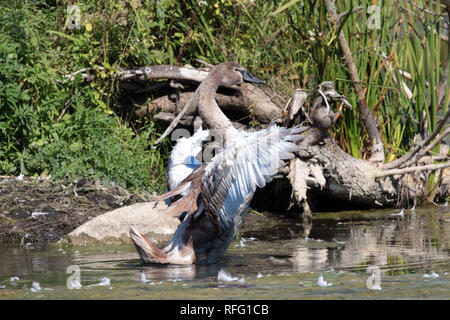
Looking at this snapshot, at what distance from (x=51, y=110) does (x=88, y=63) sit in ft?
2.89

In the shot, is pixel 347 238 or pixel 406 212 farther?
pixel 406 212

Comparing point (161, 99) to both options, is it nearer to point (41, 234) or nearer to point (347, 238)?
point (41, 234)

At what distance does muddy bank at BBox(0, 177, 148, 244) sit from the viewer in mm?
7258

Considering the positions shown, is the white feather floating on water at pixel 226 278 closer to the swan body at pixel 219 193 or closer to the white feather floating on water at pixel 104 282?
the swan body at pixel 219 193

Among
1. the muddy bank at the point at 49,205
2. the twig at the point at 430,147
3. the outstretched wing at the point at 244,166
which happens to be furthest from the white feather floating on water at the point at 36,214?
the twig at the point at 430,147

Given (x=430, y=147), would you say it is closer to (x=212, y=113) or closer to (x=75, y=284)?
(x=212, y=113)

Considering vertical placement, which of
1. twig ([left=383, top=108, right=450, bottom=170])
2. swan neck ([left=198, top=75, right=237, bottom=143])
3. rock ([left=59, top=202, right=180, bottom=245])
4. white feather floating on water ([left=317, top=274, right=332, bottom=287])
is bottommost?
white feather floating on water ([left=317, top=274, right=332, bottom=287])

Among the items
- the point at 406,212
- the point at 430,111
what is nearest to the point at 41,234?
the point at 406,212

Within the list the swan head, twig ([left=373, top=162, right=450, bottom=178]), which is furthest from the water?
the swan head

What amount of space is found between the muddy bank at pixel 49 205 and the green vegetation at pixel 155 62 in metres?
0.19

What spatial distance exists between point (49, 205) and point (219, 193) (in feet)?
8.46

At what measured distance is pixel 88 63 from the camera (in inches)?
355

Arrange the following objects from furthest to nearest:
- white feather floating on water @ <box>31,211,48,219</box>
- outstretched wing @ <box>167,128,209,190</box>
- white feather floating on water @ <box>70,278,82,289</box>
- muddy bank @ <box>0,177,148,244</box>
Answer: white feather floating on water @ <box>31,211,48,219</box>, muddy bank @ <box>0,177,148,244</box>, outstretched wing @ <box>167,128,209,190</box>, white feather floating on water @ <box>70,278,82,289</box>

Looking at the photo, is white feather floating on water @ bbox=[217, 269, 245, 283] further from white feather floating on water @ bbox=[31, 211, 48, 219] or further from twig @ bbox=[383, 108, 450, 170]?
twig @ bbox=[383, 108, 450, 170]
